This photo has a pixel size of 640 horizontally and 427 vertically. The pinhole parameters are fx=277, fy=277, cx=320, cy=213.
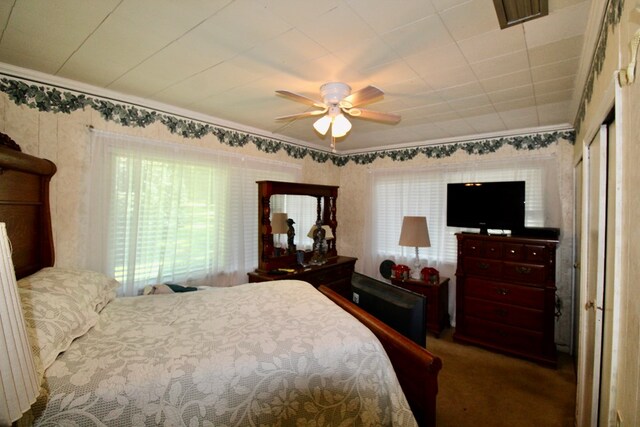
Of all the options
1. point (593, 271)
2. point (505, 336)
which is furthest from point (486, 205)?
point (593, 271)

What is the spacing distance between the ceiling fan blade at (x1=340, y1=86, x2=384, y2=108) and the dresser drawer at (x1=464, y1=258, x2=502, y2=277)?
7.22ft

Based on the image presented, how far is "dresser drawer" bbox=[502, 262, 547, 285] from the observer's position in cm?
267

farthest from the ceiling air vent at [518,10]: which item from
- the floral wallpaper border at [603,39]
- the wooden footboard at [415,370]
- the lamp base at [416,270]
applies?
the lamp base at [416,270]

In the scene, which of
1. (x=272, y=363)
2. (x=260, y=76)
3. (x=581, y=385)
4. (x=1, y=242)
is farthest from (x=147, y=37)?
(x=581, y=385)

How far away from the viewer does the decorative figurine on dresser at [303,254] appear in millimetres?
3064

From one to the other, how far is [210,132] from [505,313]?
3565 millimetres

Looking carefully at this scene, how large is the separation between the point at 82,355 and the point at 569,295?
13.1ft

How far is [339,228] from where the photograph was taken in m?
4.54

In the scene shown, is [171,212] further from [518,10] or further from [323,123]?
[518,10]

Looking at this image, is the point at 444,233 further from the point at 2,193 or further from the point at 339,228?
the point at 2,193

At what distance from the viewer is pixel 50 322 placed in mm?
1104

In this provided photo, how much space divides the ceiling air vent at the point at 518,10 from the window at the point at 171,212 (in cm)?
253

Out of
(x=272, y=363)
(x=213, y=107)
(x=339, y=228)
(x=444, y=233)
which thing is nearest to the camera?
(x=272, y=363)

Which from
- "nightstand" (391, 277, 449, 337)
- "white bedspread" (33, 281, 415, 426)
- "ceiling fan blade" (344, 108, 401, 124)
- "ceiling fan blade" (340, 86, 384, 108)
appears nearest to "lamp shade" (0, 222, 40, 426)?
"white bedspread" (33, 281, 415, 426)
